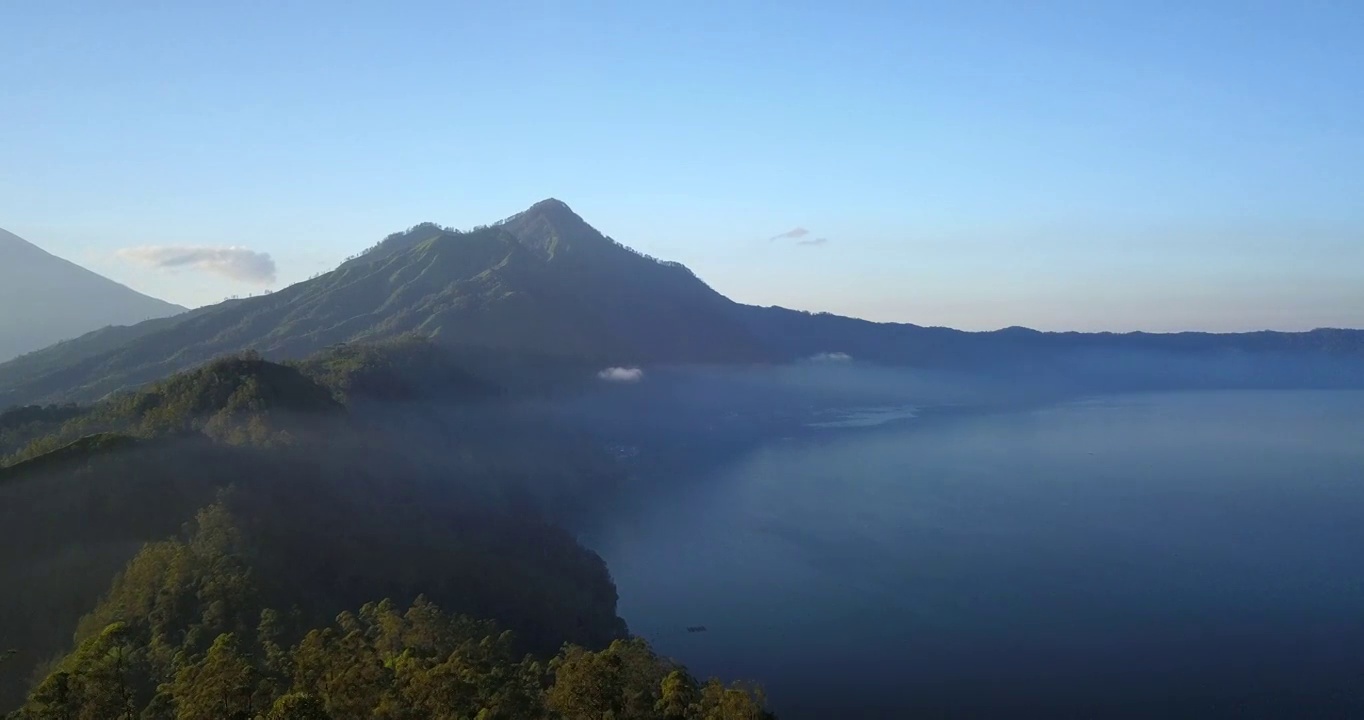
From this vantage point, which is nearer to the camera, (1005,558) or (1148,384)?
(1005,558)

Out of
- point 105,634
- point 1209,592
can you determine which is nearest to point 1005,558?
point 1209,592

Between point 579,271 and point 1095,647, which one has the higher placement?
point 579,271

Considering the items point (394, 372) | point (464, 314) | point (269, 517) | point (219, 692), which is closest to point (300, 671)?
point (219, 692)

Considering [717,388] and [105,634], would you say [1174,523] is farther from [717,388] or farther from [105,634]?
[717,388]

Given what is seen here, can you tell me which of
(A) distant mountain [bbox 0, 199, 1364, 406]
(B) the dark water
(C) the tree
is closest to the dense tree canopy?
(C) the tree

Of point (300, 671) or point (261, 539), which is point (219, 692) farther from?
point (261, 539)

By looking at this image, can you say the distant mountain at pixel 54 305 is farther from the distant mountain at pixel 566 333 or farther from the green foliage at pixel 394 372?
the green foliage at pixel 394 372

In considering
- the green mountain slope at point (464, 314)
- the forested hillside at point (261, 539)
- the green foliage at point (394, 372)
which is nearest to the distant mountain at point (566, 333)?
the green mountain slope at point (464, 314)
